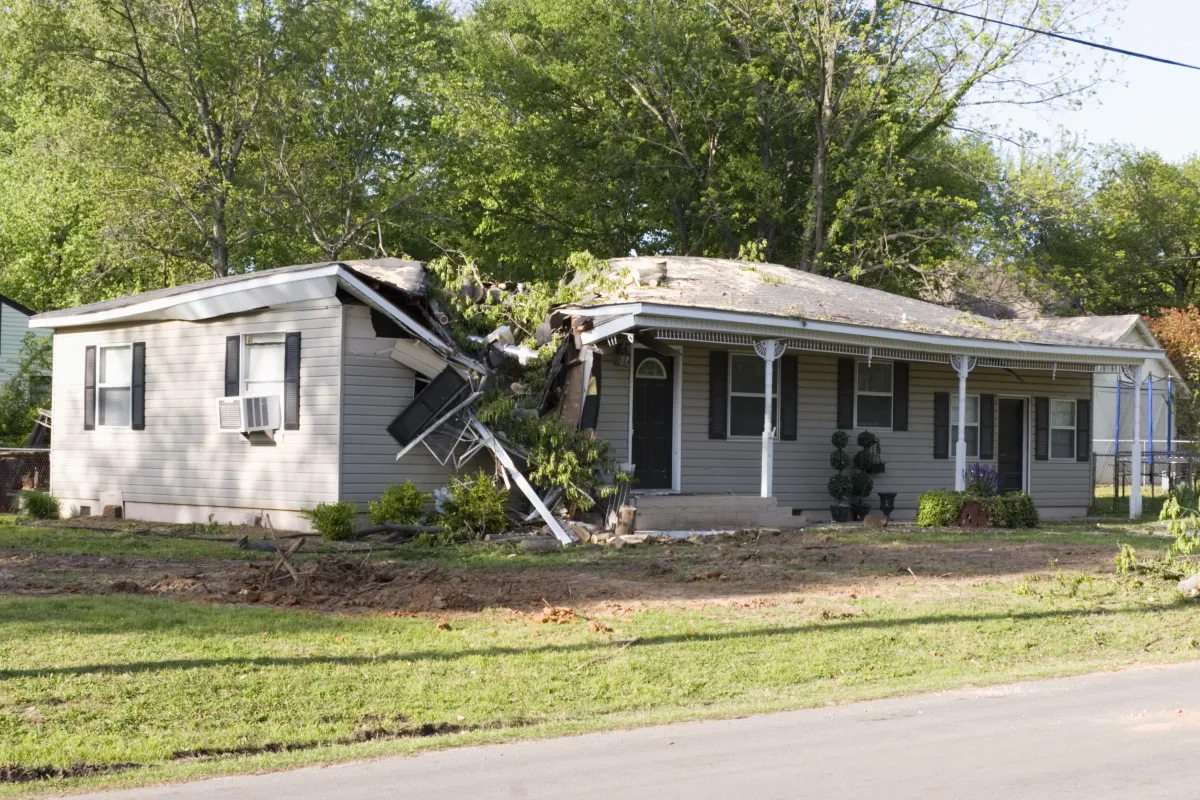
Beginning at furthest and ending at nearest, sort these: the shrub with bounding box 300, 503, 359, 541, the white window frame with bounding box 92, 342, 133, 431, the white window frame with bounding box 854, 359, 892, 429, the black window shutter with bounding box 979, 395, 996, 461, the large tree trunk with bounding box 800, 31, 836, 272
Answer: the large tree trunk with bounding box 800, 31, 836, 272
the black window shutter with bounding box 979, 395, 996, 461
the white window frame with bounding box 854, 359, 892, 429
the white window frame with bounding box 92, 342, 133, 431
the shrub with bounding box 300, 503, 359, 541

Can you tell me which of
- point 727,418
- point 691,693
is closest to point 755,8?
point 727,418

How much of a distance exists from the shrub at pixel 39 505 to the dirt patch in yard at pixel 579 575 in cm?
648

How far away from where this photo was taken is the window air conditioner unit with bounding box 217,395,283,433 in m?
18.7

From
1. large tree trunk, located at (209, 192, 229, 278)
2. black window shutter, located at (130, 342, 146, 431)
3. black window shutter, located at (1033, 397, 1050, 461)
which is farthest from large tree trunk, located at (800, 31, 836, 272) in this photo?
black window shutter, located at (130, 342, 146, 431)

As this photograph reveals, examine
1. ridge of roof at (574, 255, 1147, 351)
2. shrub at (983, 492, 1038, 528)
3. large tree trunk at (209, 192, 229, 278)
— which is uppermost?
large tree trunk at (209, 192, 229, 278)

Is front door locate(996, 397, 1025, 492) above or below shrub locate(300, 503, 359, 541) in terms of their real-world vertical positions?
above

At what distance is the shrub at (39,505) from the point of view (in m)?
20.9

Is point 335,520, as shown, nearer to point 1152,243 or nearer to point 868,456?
point 868,456

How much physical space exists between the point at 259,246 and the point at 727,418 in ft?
67.4

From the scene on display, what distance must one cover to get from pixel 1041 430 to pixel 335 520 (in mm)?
14653

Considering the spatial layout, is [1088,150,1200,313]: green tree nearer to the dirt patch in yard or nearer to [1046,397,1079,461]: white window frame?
[1046,397,1079,461]: white window frame

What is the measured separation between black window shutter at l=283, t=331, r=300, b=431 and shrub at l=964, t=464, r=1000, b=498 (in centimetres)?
1060

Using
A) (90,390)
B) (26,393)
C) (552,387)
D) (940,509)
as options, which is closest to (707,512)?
(552,387)

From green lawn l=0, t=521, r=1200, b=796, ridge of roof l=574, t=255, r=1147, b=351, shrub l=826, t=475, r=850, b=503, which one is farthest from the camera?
shrub l=826, t=475, r=850, b=503
